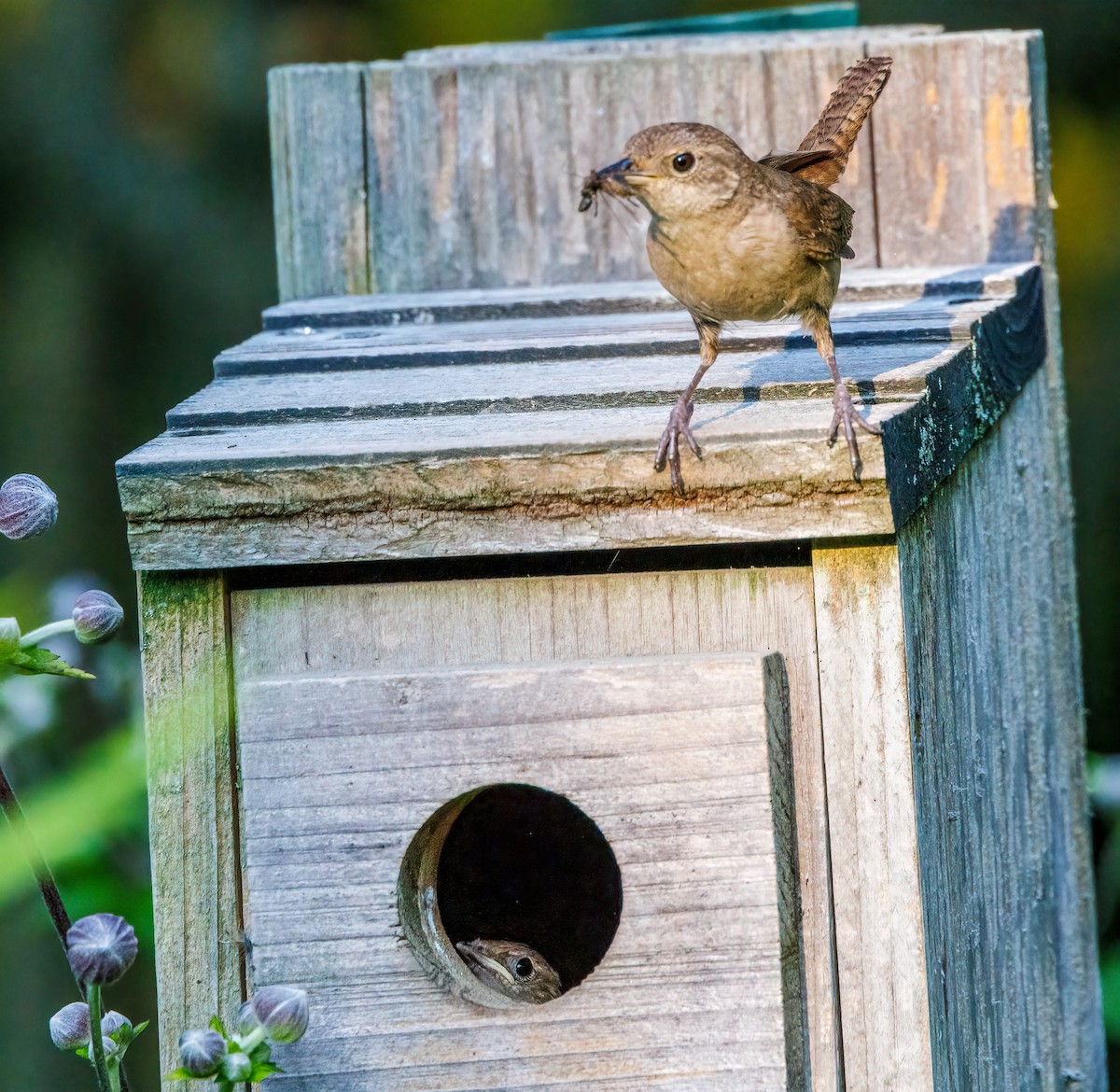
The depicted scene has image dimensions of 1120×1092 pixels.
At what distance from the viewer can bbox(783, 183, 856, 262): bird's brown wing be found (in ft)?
6.50

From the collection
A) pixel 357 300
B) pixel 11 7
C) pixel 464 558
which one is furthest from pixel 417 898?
pixel 11 7

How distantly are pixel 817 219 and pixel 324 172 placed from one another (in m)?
1.15

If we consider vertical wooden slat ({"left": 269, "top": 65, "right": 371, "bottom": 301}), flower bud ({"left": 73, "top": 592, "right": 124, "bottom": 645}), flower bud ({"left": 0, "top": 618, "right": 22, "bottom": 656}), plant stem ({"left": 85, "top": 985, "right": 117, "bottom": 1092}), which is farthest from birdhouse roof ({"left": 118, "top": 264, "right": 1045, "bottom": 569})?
vertical wooden slat ({"left": 269, "top": 65, "right": 371, "bottom": 301})

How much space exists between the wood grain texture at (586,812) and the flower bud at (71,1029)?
0.20 metres

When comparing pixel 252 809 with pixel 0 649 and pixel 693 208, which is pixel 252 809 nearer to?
pixel 0 649

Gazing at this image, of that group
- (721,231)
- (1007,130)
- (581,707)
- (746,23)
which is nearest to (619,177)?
(721,231)

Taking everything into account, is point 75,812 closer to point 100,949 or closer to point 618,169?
point 100,949

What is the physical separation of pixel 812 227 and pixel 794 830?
0.76 metres

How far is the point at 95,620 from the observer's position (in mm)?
1474

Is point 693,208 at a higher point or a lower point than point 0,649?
higher

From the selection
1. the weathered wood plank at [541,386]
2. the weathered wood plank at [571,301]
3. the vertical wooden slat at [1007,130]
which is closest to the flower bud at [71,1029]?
the weathered wood plank at [541,386]

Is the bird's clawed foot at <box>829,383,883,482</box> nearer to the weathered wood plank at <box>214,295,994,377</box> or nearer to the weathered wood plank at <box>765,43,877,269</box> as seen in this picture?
the weathered wood plank at <box>214,295,994,377</box>

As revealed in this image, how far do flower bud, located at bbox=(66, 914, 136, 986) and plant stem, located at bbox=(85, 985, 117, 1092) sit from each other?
1 centimetres

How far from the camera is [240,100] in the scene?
213 inches
